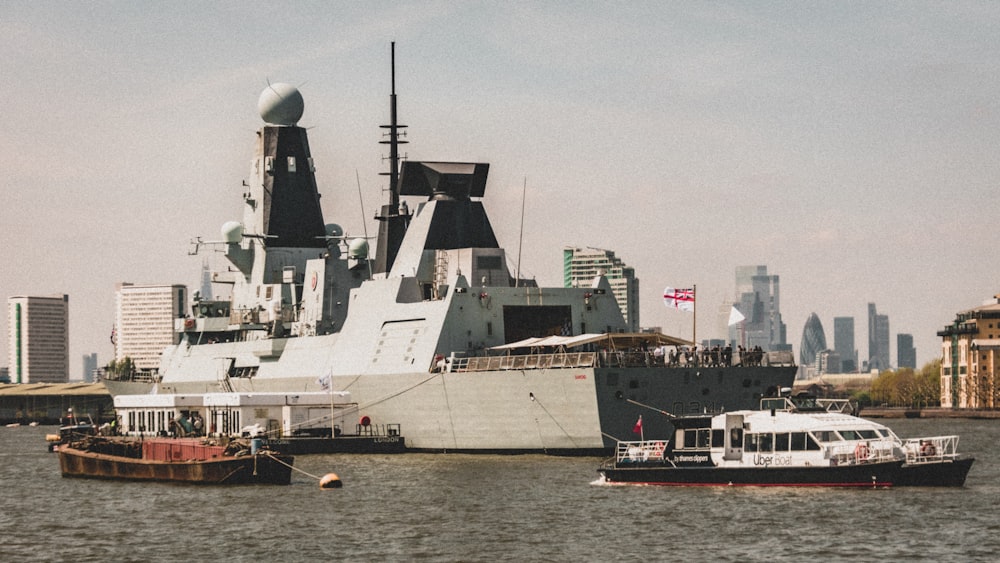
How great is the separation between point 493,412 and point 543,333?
20.4ft

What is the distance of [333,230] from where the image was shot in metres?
76.6

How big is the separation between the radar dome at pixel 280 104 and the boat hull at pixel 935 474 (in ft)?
144

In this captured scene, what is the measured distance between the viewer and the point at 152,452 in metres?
47.1

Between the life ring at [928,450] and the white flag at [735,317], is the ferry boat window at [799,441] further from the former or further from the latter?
the white flag at [735,317]

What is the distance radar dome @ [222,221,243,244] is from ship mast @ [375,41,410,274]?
10978mm

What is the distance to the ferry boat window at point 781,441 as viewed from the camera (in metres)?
37.8

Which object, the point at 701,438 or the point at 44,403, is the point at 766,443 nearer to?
the point at 701,438

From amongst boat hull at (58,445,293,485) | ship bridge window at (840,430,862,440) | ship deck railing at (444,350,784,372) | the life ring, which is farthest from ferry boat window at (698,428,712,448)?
boat hull at (58,445,293,485)

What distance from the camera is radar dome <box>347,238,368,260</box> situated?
72.1 metres

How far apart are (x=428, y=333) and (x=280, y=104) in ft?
75.3

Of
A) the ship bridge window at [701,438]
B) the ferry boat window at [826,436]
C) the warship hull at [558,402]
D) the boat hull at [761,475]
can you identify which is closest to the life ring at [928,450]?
the boat hull at [761,475]

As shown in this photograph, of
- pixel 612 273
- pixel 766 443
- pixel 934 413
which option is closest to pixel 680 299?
pixel 766 443

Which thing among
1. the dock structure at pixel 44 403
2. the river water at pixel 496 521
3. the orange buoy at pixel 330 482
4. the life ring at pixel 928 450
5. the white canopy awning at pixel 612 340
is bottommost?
the dock structure at pixel 44 403

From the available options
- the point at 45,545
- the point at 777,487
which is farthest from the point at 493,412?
the point at 45,545
